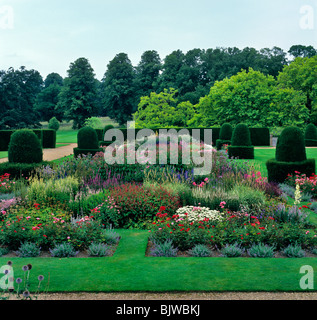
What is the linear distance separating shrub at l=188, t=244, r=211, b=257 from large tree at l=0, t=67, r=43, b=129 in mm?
47014

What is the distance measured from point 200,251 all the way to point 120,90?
46.5 metres

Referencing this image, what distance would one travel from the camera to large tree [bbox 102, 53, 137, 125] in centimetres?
5062

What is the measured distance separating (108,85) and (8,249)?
48.4 meters

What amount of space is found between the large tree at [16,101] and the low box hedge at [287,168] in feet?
144

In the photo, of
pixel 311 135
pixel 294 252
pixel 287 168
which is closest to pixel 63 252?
pixel 294 252

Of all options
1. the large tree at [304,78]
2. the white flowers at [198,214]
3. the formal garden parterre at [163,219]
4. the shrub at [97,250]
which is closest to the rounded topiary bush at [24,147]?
the formal garden parterre at [163,219]

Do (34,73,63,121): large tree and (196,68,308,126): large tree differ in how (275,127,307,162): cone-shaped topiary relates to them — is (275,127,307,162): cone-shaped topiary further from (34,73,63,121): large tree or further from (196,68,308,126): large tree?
(34,73,63,121): large tree

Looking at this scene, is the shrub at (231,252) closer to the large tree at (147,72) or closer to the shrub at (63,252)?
the shrub at (63,252)

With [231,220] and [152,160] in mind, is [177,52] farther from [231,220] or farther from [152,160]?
[231,220]

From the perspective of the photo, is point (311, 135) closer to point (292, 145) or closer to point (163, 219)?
point (292, 145)

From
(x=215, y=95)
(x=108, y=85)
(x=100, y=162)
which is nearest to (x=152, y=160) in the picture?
(x=100, y=162)

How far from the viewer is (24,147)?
38.2 ft

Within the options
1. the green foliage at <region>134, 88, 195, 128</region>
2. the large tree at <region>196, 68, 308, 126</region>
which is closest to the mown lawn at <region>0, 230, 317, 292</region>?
the green foliage at <region>134, 88, 195, 128</region>

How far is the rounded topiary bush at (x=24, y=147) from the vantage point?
37.9 ft
